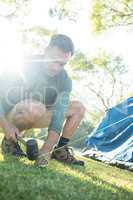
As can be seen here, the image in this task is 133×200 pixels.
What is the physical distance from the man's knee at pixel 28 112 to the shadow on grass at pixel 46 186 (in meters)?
0.45

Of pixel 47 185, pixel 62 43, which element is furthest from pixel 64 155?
pixel 47 185

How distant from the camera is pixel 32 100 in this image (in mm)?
3814

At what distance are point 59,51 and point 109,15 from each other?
40.1 ft

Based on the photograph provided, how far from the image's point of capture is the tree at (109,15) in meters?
15.2

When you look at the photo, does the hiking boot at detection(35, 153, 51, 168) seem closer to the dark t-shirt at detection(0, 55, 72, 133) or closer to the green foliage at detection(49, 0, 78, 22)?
the dark t-shirt at detection(0, 55, 72, 133)

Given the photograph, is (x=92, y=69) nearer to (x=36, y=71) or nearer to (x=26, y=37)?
(x=26, y=37)

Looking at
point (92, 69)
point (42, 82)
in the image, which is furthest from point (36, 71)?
point (92, 69)

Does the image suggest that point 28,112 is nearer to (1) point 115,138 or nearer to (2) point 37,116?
(2) point 37,116

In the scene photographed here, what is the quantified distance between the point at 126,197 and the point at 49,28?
1880 cm

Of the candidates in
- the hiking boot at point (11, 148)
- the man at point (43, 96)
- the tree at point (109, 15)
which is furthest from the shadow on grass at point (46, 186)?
the tree at point (109, 15)

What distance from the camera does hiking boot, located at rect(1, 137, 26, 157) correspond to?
3.86m

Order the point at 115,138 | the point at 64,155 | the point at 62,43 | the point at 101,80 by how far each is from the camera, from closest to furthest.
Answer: the point at 62,43 → the point at 64,155 → the point at 115,138 → the point at 101,80

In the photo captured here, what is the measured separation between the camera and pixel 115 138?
6746 mm

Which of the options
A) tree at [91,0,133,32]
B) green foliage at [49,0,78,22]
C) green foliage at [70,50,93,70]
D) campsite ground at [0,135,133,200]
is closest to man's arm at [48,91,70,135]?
campsite ground at [0,135,133,200]
